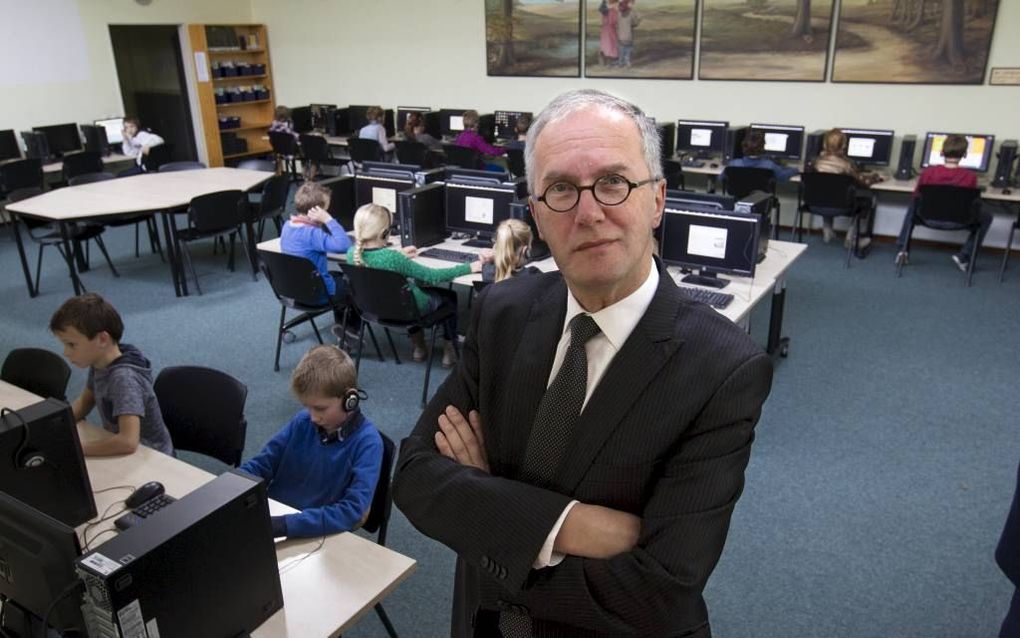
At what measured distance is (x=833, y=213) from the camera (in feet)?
20.7

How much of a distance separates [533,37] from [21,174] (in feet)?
18.0

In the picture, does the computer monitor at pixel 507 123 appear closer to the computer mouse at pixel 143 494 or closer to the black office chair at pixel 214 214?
the black office chair at pixel 214 214

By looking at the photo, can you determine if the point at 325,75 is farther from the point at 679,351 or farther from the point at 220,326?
the point at 679,351

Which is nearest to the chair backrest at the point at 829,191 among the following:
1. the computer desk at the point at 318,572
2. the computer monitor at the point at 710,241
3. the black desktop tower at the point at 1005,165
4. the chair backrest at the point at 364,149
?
the black desktop tower at the point at 1005,165

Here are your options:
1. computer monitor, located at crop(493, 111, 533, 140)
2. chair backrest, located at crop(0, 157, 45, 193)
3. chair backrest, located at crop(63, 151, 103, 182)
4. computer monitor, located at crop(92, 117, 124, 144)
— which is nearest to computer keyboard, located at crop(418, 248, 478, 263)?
computer monitor, located at crop(493, 111, 533, 140)

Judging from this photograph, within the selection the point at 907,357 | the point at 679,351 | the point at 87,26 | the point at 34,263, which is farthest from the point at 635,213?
the point at 87,26

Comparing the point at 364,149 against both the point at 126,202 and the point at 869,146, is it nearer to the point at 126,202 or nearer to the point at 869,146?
the point at 126,202

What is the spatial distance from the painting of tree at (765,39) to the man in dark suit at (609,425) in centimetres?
668

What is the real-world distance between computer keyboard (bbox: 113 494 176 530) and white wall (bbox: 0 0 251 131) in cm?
819

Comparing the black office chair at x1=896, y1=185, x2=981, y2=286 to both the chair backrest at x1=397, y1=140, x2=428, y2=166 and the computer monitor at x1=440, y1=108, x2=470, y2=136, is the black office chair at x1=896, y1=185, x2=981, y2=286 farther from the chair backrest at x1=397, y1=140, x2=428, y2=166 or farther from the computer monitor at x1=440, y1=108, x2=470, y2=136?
the computer monitor at x1=440, y1=108, x2=470, y2=136

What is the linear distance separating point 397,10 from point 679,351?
9.15m

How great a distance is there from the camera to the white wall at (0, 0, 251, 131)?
8148 mm

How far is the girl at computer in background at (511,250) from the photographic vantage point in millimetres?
3789

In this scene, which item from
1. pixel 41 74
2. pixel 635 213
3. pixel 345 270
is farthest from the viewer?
pixel 41 74
